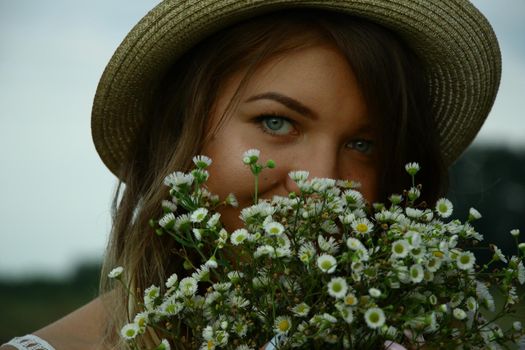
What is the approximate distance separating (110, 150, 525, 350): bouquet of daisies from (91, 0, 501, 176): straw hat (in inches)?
29.8

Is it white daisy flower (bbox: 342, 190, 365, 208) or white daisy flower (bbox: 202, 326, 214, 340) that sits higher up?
white daisy flower (bbox: 342, 190, 365, 208)

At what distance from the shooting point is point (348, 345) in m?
1.53

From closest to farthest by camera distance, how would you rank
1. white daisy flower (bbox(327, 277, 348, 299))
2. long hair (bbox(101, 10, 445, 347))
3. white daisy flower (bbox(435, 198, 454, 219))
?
white daisy flower (bbox(327, 277, 348, 299)) → white daisy flower (bbox(435, 198, 454, 219)) → long hair (bbox(101, 10, 445, 347))

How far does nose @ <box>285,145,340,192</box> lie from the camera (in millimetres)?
2197

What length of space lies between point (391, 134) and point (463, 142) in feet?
2.21

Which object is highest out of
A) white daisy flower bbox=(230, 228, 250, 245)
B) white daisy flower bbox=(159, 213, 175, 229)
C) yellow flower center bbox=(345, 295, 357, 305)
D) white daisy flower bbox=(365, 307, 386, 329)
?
white daisy flower bbox=(159, 213, 175, 229)

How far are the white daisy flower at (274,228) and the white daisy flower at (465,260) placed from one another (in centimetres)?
36

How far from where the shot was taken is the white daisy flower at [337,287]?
1438 millimetres

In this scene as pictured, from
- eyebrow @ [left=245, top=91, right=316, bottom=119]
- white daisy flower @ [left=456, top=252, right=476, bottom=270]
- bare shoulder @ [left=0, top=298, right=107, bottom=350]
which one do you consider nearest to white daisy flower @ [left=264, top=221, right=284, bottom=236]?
white daisy flower @ [left=456, top=252, right=476, bottom=270]

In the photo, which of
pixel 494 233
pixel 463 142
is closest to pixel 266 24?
pixel 463 142

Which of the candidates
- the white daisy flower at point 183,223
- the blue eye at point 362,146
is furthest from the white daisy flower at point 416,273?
the blue eye at point 362,146

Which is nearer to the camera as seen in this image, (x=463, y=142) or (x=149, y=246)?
(x=149, y=246)

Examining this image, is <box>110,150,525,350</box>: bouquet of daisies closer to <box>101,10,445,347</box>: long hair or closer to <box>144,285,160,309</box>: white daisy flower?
<box>144,285,160,309</box>: white daisy flower

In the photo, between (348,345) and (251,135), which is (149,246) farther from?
(348,345)
